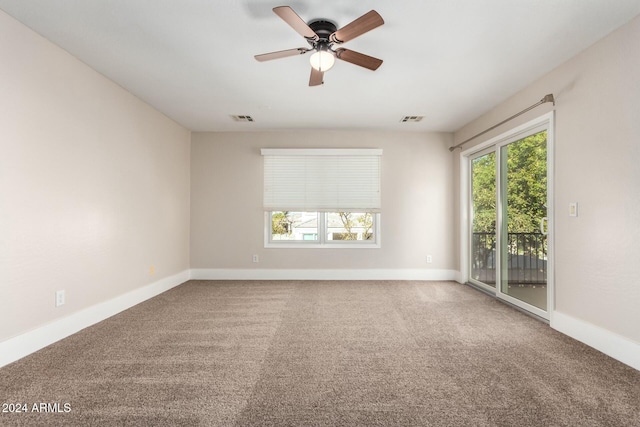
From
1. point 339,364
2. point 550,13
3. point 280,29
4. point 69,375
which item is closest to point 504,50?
point 550,13

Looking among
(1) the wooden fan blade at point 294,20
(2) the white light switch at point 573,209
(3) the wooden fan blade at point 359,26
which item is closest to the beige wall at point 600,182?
(2) the white light switch at point 573,209

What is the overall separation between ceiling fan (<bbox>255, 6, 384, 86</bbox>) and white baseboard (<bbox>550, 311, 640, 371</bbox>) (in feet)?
9.10

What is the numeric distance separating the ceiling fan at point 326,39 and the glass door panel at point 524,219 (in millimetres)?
2234

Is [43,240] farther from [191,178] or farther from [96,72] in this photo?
[191,178]

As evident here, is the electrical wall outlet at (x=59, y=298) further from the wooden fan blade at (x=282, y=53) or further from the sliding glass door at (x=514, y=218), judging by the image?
the sliding glass door at (x=514, y=218)

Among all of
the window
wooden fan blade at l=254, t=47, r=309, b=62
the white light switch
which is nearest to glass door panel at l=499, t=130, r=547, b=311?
the white light switch

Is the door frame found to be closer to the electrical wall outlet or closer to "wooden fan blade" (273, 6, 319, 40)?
"wooden fan blade" (273, 6, 319, 40)

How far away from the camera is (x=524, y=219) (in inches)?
141

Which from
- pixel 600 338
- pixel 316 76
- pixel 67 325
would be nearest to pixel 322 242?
pixel 316 76

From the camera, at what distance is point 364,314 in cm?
338

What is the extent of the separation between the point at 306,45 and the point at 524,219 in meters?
3.05

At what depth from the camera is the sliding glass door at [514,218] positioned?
328cm

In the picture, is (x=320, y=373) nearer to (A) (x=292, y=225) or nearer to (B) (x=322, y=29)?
(B) (x=322, y=29)

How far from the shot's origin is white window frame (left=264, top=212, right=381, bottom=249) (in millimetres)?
5223
